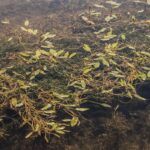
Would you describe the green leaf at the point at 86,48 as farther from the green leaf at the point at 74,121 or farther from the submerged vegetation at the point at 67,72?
the green leaf at the point at 74,121

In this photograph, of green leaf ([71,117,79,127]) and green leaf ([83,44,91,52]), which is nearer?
green leaf ([71,117,79,127])

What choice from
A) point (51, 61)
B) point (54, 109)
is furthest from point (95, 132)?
point (51, 61)

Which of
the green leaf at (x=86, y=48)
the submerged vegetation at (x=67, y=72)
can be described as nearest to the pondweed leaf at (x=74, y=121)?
the submerged vegetation at (x=67, y=72)

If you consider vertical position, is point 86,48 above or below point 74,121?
above

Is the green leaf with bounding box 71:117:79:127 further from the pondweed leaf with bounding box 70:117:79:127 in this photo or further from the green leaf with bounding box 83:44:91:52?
the green leaf with bounding box 83:44:91:52

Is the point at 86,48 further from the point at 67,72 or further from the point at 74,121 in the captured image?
the point at 74,121

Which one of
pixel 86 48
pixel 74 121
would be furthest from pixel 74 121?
pixel 86 48

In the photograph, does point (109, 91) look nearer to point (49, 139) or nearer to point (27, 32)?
point (49, 139)

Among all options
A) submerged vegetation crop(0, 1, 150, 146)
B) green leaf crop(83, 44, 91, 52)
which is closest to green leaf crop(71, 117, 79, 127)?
submerged vegetation crop(0, 1, 150, 146)
